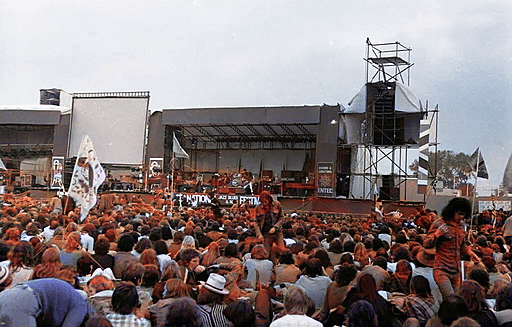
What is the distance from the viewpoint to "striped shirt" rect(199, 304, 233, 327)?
133 inches

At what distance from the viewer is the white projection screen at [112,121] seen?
8039 mm

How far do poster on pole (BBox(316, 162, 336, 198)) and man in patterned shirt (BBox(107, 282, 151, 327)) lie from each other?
38.7ft

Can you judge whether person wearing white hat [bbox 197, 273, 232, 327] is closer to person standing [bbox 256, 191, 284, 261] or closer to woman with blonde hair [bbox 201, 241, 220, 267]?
woman with blonde hair [bbox 201, 241, 220, 267]

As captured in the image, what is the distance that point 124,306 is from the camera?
121 inches

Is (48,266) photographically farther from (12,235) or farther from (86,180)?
(86,180)

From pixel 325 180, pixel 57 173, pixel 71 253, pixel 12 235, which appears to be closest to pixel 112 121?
pixel 12 235

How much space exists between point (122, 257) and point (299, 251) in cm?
187

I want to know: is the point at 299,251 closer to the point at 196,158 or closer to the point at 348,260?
the point at 348,260

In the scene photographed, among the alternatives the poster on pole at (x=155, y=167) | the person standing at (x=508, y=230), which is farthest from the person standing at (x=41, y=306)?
the poster on pole at (x=155, y=167)

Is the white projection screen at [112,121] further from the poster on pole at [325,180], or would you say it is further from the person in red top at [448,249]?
the poster on pole at [325,180]

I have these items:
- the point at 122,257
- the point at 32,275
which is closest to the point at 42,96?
the point at 122,257

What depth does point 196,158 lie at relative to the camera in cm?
2180

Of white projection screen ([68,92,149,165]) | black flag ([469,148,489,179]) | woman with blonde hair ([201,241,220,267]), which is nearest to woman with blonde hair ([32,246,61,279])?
woman with blonde hair ([201,241,220,267])

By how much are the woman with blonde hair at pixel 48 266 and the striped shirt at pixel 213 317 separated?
1.23m
